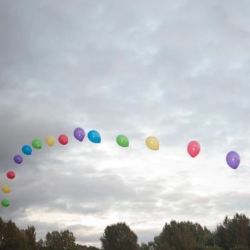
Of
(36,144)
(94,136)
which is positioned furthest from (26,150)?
(94,136)

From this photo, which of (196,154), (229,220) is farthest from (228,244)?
(196,154)

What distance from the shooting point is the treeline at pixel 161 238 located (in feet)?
227

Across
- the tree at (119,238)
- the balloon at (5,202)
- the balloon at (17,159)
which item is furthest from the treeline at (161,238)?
the balloon at (17,159)

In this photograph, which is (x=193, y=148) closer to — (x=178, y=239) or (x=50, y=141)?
(x=50, y=141)

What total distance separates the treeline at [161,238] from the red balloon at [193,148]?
139 feet

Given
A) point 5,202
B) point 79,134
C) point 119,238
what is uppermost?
point 119,238

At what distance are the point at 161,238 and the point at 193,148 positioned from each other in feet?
196

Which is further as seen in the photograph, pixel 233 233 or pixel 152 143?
pixel 233 233

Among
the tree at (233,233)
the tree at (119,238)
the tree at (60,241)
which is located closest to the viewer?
the tree at (233,233)

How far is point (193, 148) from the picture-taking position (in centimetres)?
2289

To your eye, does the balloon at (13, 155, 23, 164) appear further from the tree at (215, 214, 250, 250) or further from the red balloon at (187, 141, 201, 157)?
the tree at (215, 214, 250, 250)

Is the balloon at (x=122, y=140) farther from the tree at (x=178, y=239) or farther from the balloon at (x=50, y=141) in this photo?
the tree at (x=178, y=239)

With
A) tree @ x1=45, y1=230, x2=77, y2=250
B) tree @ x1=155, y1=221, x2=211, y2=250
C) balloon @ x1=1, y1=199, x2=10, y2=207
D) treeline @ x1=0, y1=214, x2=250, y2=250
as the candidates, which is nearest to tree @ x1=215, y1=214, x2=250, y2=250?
treeline @ x1=0, y1=214, x2=250, y2=250

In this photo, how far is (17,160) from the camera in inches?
1056
